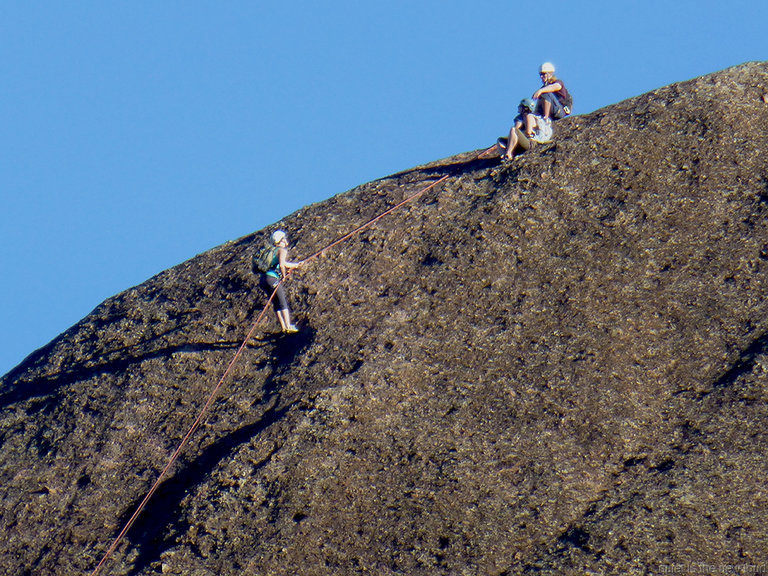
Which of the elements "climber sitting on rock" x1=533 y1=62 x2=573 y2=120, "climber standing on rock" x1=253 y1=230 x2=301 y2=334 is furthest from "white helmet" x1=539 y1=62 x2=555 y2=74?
"climber standing on rock" x1=253 y1=230 x2=301 y2=334

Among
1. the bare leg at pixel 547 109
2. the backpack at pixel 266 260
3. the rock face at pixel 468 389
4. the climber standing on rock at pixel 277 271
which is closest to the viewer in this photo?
the rock face at pixel 468 389

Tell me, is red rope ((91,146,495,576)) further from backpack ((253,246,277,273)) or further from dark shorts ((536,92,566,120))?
dark shorts ((536,92,566,120))

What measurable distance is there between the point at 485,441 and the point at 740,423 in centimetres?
376

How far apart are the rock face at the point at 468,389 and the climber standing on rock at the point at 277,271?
406 millimetres

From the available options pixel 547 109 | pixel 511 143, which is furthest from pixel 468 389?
pixel 547 109

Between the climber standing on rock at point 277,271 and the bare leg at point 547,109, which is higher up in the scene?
the bare leg at point 547,109

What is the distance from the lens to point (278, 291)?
17.5m

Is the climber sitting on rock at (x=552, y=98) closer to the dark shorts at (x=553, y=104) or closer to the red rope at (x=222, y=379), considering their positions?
the dark shorts at (x=553, y=104)

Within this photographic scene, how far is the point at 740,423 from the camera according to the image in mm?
13852

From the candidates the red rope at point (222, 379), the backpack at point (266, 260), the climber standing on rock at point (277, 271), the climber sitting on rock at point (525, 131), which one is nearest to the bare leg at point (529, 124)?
the climber sitting on rock at point (525, 131)

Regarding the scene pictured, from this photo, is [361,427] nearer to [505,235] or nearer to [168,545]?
[168,545]

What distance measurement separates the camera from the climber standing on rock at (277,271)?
17.5m

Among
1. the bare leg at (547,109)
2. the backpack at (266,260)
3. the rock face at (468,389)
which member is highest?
the bare leg at (547,109)

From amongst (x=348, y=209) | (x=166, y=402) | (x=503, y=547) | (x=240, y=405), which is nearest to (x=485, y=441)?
(x=503, y=547)
